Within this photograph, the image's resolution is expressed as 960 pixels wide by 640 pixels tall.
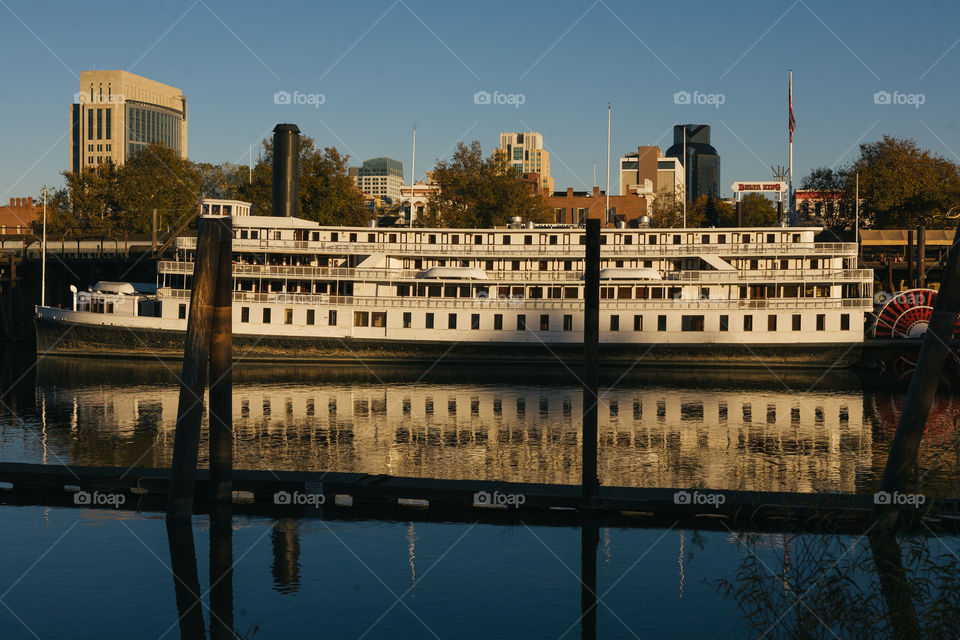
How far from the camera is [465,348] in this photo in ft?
162

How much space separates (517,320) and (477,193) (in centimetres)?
3351

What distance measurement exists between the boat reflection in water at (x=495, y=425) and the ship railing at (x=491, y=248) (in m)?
8.42

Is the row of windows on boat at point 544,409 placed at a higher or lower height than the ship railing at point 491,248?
lower

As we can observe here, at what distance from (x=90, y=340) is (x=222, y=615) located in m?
40.3

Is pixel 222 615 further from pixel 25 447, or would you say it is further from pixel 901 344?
pixel 901 344

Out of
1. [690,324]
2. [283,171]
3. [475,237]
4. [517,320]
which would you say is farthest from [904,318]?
[283,171]

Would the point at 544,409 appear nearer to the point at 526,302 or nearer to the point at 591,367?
the point at 591,367

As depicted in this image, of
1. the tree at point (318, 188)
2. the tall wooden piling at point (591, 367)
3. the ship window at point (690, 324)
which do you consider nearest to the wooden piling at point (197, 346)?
the tall wooden piling at point (591, 367)

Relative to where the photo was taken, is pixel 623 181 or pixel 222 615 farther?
pixel 623 181

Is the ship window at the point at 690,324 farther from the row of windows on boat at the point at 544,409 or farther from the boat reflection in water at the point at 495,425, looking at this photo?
the row of windows on boat at the point at 544,409

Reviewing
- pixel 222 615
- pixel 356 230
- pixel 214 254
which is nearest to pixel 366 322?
pixel 356 230

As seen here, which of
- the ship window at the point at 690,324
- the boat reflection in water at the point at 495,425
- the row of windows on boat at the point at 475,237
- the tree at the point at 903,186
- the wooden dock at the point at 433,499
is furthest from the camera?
the tree at the point at 903,186

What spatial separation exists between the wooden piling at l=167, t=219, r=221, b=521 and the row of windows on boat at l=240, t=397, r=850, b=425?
14.8m

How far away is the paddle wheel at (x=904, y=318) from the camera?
47.6 meters
